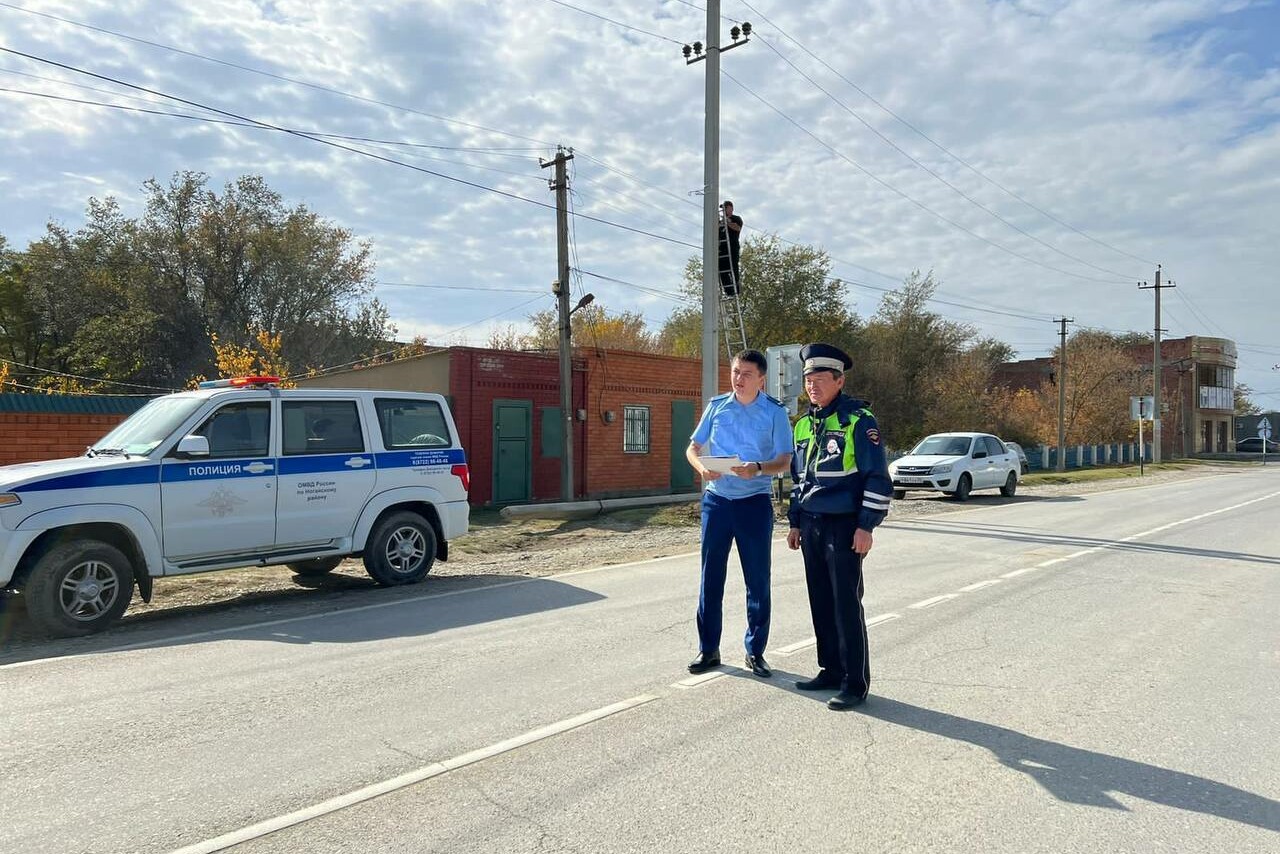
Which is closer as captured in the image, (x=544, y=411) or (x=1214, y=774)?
(x=1214, y=774)

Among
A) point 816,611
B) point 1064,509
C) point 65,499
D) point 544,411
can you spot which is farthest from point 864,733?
point 544,411

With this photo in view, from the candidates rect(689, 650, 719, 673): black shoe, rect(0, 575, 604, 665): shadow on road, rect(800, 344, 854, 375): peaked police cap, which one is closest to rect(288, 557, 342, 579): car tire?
rect(0, 575, 604, 665): shadow on road

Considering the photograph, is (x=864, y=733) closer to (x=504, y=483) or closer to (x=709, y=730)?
(x=709, y=730)

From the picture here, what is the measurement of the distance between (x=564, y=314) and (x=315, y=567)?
1138cm

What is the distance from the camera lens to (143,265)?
3394cm

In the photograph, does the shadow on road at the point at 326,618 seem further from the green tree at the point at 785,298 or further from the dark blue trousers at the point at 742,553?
the green tree at the point at 785,298

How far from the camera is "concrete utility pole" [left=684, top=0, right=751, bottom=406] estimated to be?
1543 centimetres

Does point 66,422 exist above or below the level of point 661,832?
above

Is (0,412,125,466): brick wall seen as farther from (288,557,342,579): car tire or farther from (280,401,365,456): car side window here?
(280,401,365,456): car side window

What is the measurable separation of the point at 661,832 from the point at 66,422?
12.7 meters

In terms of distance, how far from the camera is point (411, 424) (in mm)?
9422

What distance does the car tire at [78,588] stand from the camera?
22.3 feet

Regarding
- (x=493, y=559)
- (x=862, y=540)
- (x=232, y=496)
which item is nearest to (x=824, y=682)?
(x=862, y=540)

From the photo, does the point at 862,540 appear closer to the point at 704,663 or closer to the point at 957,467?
the point at 704,663
